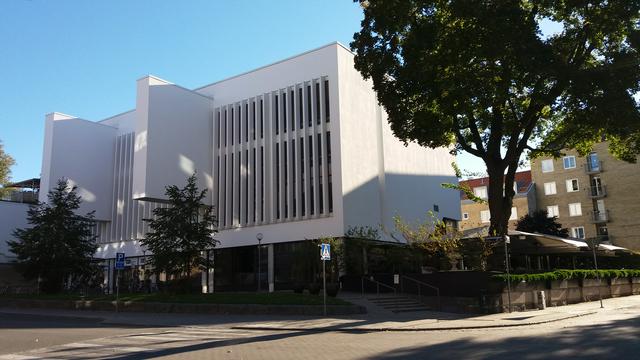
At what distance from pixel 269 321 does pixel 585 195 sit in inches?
2164

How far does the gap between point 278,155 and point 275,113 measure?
3351mm

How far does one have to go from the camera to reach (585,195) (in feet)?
209

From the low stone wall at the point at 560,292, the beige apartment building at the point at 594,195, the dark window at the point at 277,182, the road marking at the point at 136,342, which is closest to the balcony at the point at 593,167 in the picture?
the beige apartment building at the point at 594,195

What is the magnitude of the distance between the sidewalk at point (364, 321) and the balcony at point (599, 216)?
42.3 meters

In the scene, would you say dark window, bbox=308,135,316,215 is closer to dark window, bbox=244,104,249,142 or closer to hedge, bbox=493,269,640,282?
dark window, bbox=244,104,249,142

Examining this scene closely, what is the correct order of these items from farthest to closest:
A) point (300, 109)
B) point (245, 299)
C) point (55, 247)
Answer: point (300, 109)
point (55, 247)
point (245, 299)

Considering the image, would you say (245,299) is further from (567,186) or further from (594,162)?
(594,162)

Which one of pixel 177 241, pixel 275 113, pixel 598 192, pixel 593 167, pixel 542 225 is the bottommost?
pixel 177 241

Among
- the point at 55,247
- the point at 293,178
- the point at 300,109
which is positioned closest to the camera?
the point at 55,247

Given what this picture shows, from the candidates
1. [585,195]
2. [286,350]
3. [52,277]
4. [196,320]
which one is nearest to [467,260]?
[196,320]

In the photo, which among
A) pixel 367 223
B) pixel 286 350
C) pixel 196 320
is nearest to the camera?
pixel 286 350

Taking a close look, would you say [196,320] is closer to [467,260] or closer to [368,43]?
[467,260]

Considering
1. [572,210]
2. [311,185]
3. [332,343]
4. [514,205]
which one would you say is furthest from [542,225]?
[332,343]

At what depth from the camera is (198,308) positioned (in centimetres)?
2489
